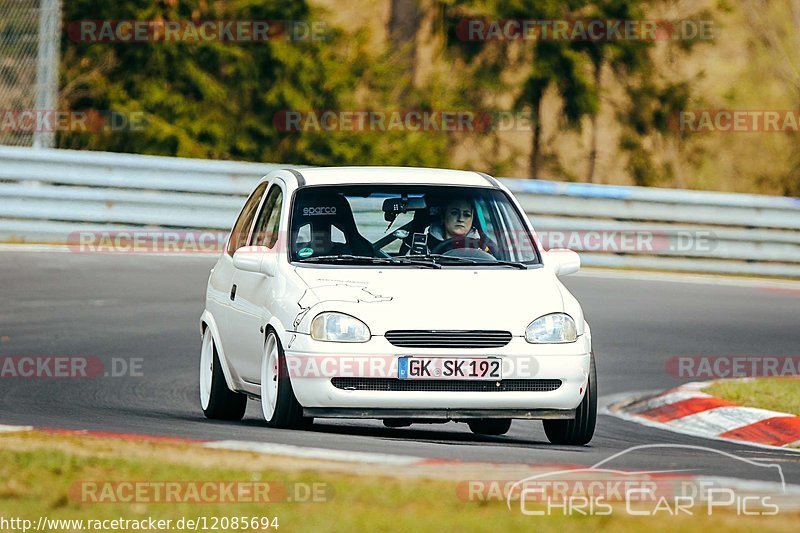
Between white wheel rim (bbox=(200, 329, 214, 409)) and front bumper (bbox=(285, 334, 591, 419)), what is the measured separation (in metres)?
1.87

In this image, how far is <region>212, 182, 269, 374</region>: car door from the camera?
971 centimetres

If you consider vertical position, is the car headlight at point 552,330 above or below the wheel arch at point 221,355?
above

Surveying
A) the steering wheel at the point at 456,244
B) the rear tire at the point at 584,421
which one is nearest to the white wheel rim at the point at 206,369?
the steering wheel at the point at 456,244

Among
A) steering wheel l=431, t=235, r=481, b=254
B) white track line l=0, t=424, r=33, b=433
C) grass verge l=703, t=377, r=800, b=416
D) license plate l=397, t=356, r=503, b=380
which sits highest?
steering wheel l=431, t=235, r=481, b=254

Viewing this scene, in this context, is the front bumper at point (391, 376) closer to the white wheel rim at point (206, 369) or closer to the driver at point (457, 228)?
the driver at point (457, 228)

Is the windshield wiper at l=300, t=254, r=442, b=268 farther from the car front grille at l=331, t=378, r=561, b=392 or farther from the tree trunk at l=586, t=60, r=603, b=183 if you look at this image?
the tree trunk at l=586, t=60, r=603, b=183

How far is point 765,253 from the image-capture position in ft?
65.8

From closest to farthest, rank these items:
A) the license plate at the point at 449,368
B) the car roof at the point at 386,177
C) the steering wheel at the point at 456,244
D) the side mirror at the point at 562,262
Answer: the license plate at the point at 449,368 < the side mirror at the point at 562,262 < the steering wheel at the point at 456,244 < the car roof at the point at 386,177

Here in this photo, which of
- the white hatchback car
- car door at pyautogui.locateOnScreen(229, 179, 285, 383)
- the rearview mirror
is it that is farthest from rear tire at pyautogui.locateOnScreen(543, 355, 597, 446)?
car door at pyautogui.locateOnScreen(229, 179, 285, 383)

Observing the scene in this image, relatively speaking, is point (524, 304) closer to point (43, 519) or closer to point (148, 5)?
point (43, 519)

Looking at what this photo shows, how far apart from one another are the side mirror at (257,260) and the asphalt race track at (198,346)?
0.88 meters

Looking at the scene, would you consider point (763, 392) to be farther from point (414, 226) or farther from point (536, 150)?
point (536, 150)

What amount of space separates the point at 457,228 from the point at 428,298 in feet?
3.86

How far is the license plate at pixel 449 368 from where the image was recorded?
8.31 meters
